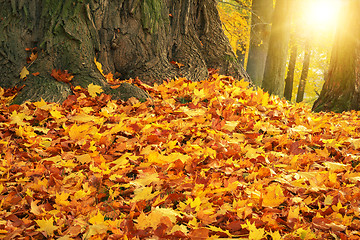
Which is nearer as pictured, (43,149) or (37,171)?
(37,171)

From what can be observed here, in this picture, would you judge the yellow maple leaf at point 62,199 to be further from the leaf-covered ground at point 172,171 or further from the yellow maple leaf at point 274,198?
the yellow maple leaf at point 274,198

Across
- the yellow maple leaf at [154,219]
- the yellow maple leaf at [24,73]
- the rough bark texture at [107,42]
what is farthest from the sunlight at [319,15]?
the yellow maple leaf at [154,219]

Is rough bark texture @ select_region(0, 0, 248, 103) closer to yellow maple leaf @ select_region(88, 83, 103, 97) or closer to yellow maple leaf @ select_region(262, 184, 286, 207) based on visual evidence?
yellow maple leaf @ select_region(88, 83, 103, 97)

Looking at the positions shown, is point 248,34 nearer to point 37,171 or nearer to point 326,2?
point 326,2

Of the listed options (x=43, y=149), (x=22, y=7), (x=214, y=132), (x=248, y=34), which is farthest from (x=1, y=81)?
(x=248, y=34)

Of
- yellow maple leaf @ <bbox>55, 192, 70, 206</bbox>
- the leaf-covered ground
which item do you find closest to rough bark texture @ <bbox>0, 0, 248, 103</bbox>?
the leaf-covered ground

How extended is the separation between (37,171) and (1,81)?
77.0 inches

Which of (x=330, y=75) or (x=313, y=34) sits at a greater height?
(x=313, y=34)

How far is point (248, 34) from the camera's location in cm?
1325

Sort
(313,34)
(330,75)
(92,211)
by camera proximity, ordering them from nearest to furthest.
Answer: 1. (92,211)
2. (330,75)
3. (313,34)

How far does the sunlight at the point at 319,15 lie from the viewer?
41.8 feet

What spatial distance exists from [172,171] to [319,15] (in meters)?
13.5

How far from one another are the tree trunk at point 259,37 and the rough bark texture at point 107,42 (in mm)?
6778

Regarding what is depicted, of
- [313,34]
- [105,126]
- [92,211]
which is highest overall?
[313,34]
